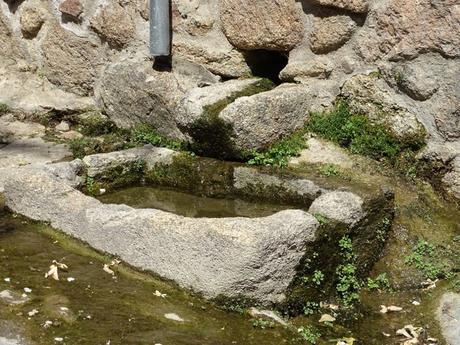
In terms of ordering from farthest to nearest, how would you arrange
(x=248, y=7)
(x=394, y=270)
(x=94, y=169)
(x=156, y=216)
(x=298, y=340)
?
(x=248, y=7) → (x=94, y=169) → (x=394, y=270) → (x=156, y=216) → (x=298, y=340)

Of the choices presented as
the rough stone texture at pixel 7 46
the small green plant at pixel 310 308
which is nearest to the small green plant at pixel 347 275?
the small green plant at pixel 310 308

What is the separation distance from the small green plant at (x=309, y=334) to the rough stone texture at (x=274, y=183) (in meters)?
0.82

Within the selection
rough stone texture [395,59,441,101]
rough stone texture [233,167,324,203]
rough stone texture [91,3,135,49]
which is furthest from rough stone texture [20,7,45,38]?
rough stone texture [395,59,441,101]

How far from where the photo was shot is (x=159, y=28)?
15.5ft

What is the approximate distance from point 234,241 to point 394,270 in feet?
2.83

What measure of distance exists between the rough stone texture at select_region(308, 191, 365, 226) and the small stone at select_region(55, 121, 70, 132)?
7.43 feet

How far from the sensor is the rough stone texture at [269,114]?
13.3 feet

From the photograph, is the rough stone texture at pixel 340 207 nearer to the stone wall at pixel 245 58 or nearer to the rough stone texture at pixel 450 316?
the rough stone texture at pixel 450 316

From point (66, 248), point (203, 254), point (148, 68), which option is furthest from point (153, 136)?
point (203, 254)

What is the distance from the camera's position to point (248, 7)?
4488 mm

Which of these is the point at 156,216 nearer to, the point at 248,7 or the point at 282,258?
the point at 282,258

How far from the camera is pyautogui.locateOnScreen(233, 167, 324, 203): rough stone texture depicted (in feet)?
12.2

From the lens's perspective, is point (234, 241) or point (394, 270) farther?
point (394, 270)

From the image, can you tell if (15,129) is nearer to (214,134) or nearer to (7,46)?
(7,46)
